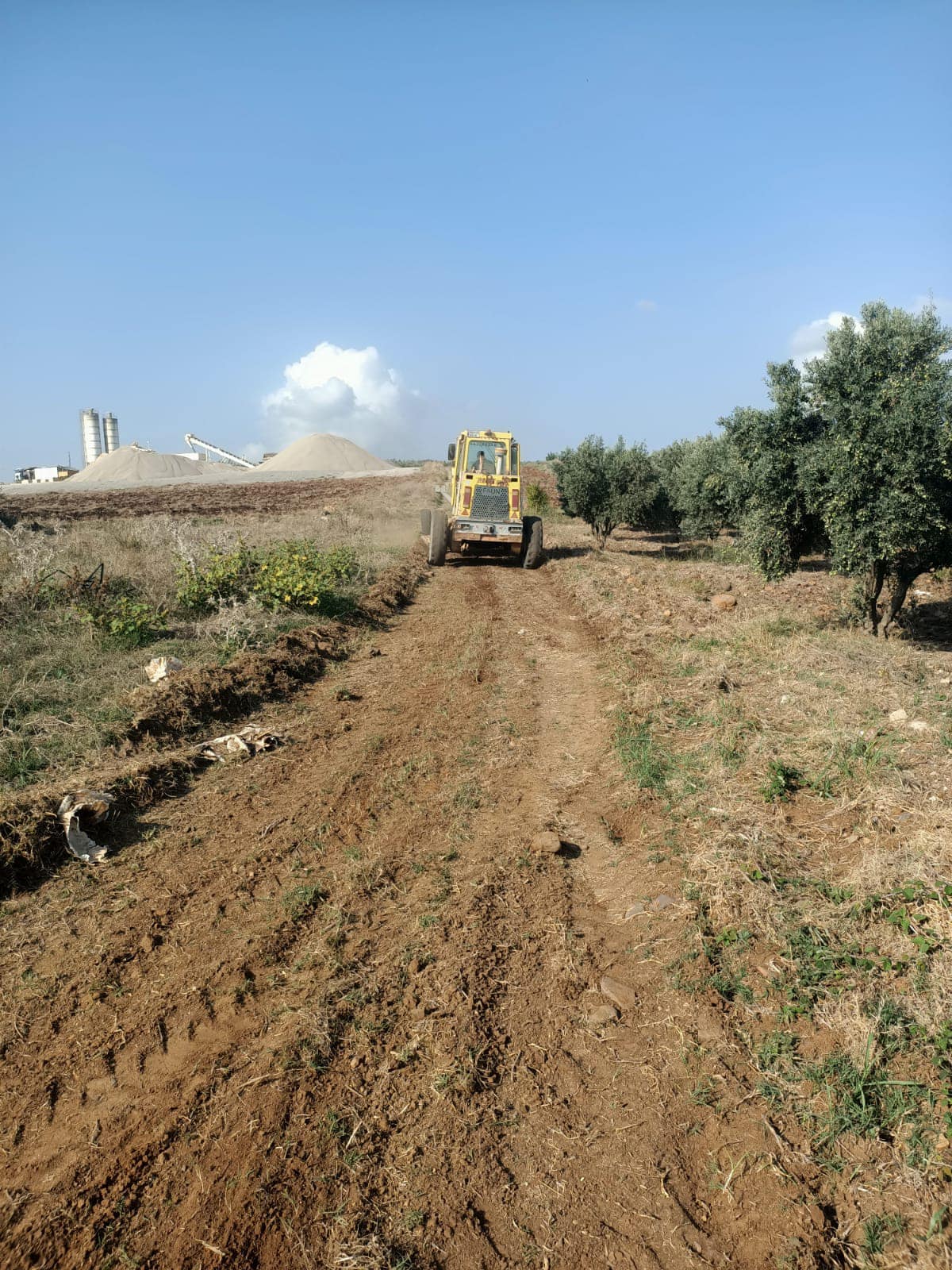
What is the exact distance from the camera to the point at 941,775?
5.36 meters

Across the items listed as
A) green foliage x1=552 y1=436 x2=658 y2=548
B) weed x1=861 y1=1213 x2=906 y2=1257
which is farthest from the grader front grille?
Answer: weed x1=861 y1=1213 x2=906 y2=1257

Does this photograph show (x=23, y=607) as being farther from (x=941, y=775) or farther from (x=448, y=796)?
(x=941, y=775)

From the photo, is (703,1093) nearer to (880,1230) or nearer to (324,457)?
(880,1230)

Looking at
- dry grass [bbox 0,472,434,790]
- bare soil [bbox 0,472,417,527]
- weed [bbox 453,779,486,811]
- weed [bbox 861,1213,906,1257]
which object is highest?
bare soil [bbox 0,472,417,527]

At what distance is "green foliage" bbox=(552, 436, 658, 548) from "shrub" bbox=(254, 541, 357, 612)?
11.5 m

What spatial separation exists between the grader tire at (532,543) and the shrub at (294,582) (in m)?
6.65

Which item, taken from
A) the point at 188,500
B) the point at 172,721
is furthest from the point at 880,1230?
the point at 188,500

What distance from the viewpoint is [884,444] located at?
399 inches

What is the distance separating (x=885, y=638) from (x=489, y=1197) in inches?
435

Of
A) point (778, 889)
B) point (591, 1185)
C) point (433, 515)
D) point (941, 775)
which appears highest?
point (433, 515)

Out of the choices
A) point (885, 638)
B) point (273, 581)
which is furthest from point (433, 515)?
point (885, 638)

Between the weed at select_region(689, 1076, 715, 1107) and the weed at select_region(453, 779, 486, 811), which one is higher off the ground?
the weed at select_region(453, 779, 486, 811)

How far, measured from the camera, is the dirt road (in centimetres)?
272

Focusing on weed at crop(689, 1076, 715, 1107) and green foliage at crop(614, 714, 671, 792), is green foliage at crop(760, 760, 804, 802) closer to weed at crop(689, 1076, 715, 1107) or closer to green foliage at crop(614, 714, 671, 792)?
green foliage at crop(614, 714, 671, 792)
